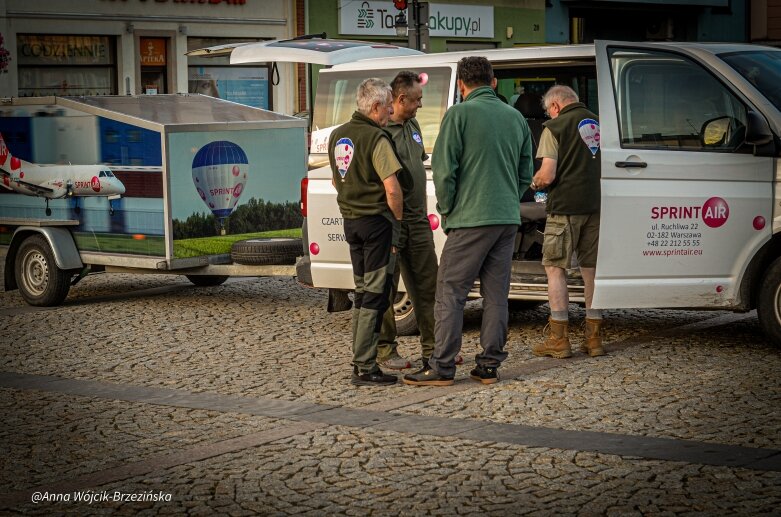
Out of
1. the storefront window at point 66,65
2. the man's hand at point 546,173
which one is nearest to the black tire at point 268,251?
the man's hand at point 546,173

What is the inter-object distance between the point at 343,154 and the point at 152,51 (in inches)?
723

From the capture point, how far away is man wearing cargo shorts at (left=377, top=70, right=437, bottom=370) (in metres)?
8.58

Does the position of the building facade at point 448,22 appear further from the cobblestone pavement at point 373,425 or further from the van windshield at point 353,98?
the cobblestone pavement at point 373,425

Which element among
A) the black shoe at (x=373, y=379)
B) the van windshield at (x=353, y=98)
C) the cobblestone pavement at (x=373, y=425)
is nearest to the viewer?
the cobblestone pavement at (x=373, y=425)

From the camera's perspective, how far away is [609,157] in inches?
358

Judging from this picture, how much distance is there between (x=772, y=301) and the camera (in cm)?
915

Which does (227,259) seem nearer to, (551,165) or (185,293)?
(185,293)

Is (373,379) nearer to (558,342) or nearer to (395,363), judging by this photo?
(395,363)

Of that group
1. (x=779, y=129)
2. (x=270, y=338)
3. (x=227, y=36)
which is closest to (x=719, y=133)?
(x=779, y=129)

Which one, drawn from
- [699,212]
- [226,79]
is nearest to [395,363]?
[699,212]

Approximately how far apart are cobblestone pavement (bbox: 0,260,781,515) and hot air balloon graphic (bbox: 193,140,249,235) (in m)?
1.46

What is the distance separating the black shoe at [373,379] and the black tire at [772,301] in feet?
8.30

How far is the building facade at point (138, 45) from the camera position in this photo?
24.0 m

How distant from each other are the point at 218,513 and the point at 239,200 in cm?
691
